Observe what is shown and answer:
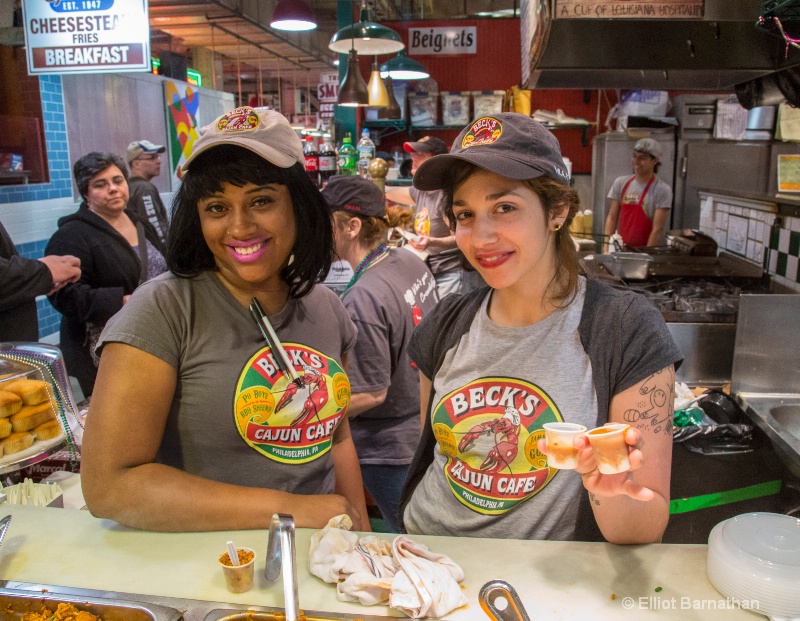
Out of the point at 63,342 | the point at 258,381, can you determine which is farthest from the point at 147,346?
the point at 63,342

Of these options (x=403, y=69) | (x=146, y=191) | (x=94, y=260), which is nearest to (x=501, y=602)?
(x=94, y=260)

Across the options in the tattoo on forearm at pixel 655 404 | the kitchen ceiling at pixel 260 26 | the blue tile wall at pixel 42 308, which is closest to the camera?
the tattoo on forearm at pixel 655 404

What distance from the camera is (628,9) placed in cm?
260

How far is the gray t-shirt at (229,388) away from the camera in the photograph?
1524 mm

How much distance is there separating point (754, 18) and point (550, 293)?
1.79 meters

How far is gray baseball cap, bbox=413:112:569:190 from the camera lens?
1426 millimetres

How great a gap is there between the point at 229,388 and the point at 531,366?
72 cm

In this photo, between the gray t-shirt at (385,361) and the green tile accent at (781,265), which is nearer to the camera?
the gray t-shirt at (385,361)

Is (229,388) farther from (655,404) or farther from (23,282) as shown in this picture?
(23,282)

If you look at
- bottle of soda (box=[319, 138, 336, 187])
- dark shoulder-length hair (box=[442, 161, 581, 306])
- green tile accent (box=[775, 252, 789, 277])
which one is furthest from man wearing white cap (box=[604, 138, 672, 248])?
dark shoulder-length hair (box=[442, 161, 581, 306])

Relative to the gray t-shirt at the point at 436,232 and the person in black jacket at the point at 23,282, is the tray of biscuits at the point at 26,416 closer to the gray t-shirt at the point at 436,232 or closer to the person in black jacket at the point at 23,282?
the person in black jacket at the point at 23,282

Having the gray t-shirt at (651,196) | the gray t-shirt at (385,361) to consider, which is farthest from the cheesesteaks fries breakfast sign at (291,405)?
the gray t-shirt at (651,196)

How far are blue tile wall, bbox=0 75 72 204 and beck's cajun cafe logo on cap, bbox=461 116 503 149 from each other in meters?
6.39

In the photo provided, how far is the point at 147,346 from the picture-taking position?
1446 millimetres
